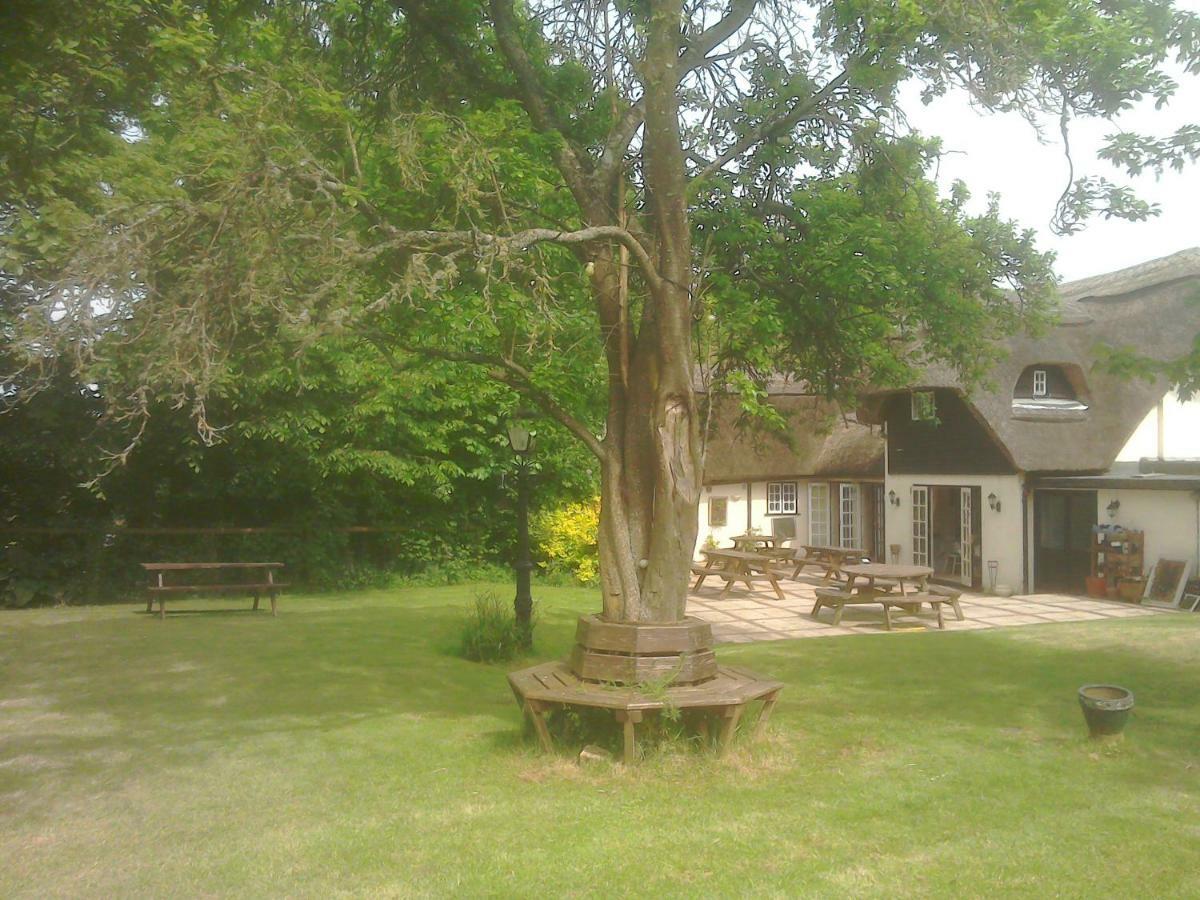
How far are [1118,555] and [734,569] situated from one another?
7123 mm

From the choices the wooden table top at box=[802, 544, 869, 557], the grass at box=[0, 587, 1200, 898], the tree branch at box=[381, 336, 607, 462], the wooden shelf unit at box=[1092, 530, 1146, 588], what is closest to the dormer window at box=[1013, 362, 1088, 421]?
the wooden shelf unit at box=[1092, 530, 1146, 588]

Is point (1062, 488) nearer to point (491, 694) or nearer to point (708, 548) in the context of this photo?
point (708, 548)

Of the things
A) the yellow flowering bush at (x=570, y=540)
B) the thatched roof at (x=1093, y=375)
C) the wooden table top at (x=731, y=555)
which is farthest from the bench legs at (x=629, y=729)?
the yellow flowering bush at (x=570, y=540)

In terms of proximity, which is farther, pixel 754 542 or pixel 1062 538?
pixel 754 542

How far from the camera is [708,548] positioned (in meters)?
24.0

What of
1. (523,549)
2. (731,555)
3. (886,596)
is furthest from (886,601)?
(523,549)

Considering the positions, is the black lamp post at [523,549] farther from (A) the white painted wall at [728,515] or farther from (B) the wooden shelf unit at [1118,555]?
(A) the white painted wall at [728,515]

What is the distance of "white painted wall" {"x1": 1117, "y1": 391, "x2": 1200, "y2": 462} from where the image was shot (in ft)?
66.4

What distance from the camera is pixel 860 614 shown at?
696 inches

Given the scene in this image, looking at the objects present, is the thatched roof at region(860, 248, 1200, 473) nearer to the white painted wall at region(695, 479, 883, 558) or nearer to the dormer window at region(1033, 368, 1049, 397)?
the dormer window at region(1033, 368, 1049, 397)

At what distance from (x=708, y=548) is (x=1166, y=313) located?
1084 centimetres

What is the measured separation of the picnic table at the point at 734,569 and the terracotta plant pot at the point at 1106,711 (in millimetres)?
11575

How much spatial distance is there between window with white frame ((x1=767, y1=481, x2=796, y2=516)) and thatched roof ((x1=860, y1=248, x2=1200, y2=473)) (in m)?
3.89

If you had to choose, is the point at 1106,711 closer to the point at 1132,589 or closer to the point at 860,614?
the point at 860,614
